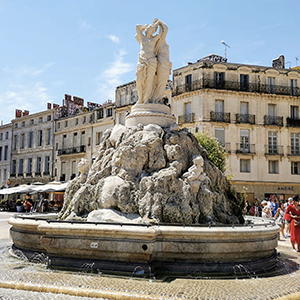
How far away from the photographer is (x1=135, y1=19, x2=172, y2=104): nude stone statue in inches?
446

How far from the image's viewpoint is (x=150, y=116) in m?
10.7

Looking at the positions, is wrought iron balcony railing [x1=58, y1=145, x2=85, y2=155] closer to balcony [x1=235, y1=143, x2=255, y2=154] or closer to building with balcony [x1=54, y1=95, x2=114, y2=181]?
building with balcony [x1=54, y1=95, x2=114, y2=181]

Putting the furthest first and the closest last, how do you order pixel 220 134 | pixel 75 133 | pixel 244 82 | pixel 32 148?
pixel 32 148, pixel 75 133, pixel 244 82, pixel 220 134

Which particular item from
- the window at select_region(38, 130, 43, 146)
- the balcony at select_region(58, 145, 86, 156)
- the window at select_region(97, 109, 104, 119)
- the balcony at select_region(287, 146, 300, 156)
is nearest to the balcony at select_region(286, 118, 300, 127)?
the balcony at select_region(287, 146, 300, 156)

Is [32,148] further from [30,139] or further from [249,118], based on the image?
[249,118]

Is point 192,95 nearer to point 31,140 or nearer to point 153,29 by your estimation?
point 153,29

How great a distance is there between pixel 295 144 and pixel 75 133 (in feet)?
79.2

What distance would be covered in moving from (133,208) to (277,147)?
27392mm

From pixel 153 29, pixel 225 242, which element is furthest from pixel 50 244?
pixel 153 29

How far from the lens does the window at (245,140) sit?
1286 inches

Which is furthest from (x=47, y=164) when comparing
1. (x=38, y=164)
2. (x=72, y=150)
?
(x=72, y=150)

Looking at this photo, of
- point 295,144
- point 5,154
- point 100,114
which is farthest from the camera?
point 5,154

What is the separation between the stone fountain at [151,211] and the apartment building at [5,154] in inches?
1782

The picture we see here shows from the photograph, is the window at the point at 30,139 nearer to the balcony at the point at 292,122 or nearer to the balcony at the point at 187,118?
the balcony at the point at 187,118
